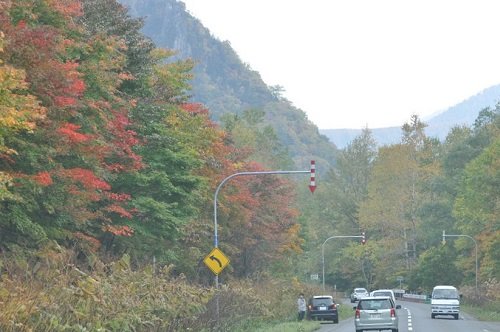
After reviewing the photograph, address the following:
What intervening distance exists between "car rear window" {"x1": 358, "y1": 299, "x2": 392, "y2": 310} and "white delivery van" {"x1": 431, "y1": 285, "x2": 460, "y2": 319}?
1941 cm

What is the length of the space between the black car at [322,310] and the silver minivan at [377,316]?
15.9 metres

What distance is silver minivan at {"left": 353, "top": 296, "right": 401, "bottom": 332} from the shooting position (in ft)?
114

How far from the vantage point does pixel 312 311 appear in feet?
169

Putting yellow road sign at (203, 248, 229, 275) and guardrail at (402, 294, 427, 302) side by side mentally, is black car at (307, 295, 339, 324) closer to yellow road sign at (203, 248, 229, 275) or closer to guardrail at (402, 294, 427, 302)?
yellow road sign at (203, 248, 229, 275)

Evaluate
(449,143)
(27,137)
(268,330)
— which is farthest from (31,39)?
(449,143)

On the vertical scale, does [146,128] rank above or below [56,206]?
above

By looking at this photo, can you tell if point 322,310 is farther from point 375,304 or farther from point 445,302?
point 375,304

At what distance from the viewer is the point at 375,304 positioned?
35219 mm

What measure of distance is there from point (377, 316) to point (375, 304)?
1.93 ft

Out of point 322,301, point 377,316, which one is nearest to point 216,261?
point 377,316

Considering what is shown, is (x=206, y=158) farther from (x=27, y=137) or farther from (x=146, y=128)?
(x=27, y=137)

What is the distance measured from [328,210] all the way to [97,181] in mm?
99758

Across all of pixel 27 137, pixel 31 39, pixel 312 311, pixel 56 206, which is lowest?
pixel 312 311

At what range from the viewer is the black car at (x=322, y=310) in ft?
167
